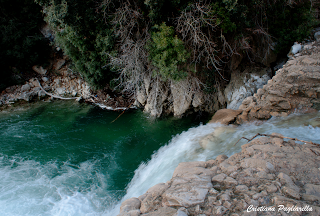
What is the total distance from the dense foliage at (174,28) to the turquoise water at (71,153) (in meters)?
2.48

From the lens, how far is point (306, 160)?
311cm

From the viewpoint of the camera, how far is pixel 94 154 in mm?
6625

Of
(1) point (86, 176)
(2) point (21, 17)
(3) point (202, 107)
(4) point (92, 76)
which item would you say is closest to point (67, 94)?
(4) point (92, 76)

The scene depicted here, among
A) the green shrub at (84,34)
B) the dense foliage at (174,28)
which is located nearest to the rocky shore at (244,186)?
the dense foliage at (174,28)

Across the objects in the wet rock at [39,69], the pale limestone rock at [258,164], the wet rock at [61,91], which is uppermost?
the wet rock at [39,69]

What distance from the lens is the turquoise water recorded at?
4.82 m

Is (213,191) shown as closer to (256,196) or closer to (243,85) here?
(256,196)

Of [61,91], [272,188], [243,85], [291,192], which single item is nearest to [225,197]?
[272,188]

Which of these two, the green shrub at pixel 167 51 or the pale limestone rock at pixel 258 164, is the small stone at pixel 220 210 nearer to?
the pale limestone rock at pixel 258 164

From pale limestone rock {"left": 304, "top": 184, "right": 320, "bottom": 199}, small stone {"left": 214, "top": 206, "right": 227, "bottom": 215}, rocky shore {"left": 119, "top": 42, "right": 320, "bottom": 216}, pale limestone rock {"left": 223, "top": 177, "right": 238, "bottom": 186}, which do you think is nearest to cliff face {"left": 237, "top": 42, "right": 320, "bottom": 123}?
rocky shore {"left": 119, "top": 42, "right": 320, "bottom": 216}

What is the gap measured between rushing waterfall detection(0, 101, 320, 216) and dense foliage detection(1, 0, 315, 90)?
2628 mm

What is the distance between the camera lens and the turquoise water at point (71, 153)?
15.8 ft

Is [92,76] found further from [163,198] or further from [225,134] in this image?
[163,198]

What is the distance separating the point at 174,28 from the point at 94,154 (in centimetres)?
583
